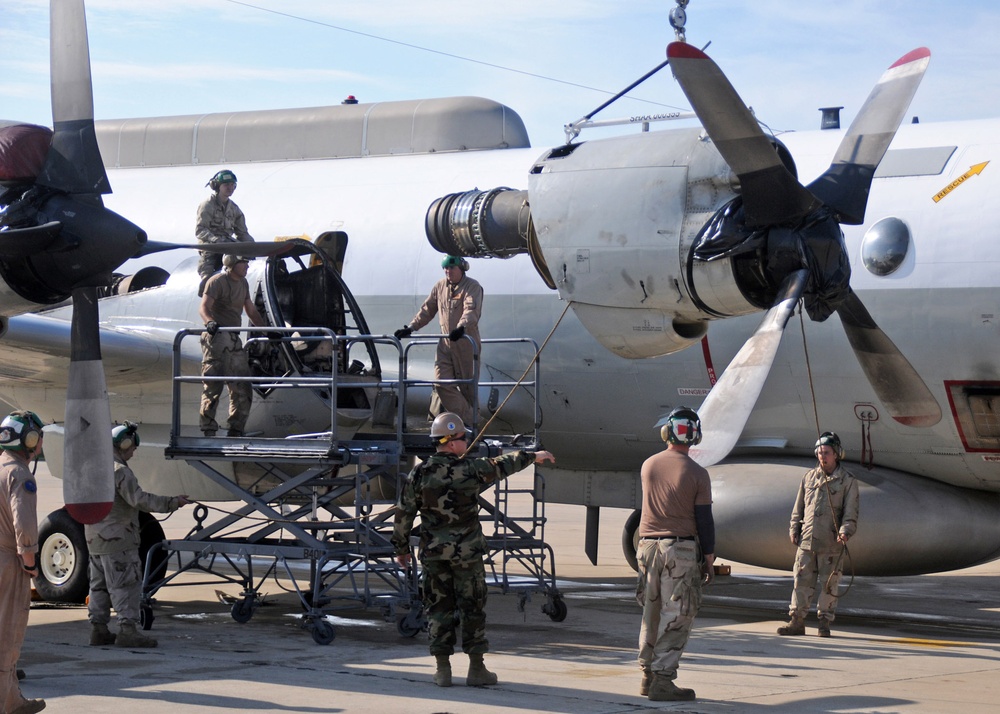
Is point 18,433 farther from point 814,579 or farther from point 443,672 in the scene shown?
point 814,579

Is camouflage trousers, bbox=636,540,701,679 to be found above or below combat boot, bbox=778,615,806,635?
above

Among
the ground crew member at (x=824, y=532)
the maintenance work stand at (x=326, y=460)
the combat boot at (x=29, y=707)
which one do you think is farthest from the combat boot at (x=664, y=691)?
the combat boot at (x=29, y=707)

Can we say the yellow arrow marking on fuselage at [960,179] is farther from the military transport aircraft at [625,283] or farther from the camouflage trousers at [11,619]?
the camouflage trousers at [11,619]

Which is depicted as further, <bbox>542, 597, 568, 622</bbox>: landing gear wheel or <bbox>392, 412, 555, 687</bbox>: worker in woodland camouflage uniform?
<bbox>542, 597, 568, 622</bbox>: landing gear wheel

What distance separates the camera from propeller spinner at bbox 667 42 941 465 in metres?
8.41

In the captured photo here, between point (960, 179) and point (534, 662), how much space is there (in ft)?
17.1

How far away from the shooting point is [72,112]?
28.9ft

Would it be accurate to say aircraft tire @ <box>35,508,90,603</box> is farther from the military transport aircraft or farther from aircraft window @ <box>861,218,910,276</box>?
aircraft window @ <box>861,218,910,276</box>

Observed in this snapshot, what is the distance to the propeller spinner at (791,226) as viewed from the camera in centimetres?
841

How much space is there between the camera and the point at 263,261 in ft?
38.5

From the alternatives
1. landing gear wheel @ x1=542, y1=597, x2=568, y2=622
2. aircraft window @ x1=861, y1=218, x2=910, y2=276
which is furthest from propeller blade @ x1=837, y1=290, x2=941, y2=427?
landing gear wheel @ x1=542, y1=597, x2=568, y2=622

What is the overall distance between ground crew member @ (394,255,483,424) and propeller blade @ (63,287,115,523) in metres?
2.65

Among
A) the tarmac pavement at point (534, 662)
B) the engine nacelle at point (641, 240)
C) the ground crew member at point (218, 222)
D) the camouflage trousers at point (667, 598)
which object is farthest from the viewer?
the ground crew member at point (218, 222)

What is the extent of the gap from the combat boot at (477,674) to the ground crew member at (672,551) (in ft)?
3.02
